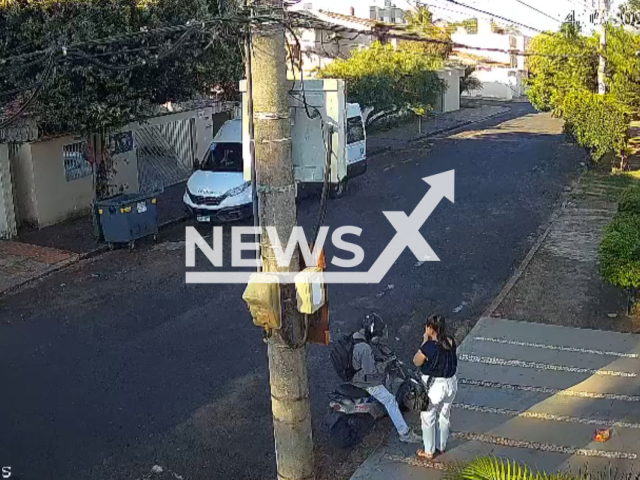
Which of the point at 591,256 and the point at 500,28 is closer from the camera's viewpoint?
the point at 591,256


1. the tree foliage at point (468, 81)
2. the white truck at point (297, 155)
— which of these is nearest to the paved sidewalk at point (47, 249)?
the white truck at point (297, 155)

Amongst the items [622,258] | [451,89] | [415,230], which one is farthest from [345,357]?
[451,89]

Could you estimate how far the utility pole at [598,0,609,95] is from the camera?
22453 millimetres

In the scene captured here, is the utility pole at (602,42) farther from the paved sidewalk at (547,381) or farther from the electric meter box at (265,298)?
the electric meter box at (265,298)

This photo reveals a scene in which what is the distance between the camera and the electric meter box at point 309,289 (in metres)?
5.09

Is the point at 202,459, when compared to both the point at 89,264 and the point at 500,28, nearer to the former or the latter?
the point at 89,264

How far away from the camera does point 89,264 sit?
14062mm

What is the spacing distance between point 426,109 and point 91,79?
2125 centimetres

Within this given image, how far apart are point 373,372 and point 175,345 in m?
3.84

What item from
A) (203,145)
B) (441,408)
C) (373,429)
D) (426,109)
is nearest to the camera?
(441,408)

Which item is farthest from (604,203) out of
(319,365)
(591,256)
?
(319,365)

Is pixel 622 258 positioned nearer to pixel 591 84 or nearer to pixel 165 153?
pixel 165 153

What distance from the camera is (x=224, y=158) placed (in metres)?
17.2

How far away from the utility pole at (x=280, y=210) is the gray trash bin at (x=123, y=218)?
31.3 feet
